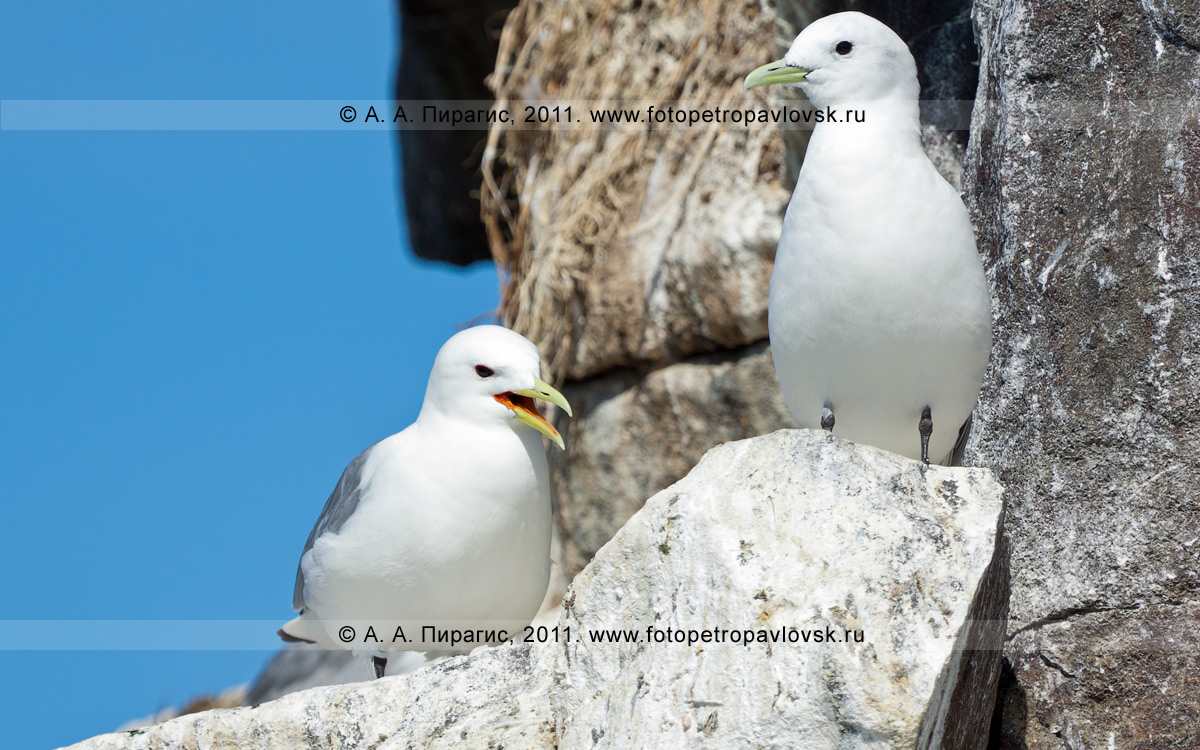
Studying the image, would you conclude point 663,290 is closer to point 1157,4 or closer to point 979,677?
point 1157,4

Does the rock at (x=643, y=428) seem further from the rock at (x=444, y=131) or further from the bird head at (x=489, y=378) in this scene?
the rock at (x=444, y=131)

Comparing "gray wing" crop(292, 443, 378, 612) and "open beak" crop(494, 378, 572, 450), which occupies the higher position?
"open beak" crop(494, 378, 572, 450)

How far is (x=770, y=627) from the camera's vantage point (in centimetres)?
324

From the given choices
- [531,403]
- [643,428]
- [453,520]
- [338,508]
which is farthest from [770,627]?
[643,428]

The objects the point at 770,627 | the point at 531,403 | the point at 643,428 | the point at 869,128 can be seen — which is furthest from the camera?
the point at 643,428

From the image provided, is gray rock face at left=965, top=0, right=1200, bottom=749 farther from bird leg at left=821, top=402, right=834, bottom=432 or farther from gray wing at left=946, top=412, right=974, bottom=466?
bird leg at left=821, top=402, right=834, bottom=432

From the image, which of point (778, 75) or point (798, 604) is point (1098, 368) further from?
point (798, 604)

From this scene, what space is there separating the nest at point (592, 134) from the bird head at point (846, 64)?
2.56 metres

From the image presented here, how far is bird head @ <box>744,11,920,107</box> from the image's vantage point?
4238mm

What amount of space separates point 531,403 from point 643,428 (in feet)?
8.43

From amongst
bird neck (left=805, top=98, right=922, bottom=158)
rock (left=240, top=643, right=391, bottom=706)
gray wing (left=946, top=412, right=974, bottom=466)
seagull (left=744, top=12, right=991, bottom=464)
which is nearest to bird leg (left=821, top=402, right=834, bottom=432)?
seagull (left=744, top=12, right=991, bottom=464)

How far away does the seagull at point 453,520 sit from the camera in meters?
4.54

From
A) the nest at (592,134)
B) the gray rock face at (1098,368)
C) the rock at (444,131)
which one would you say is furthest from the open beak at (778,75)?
the rock at (444,131)

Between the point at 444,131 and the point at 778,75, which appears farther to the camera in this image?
the point at 444,131
